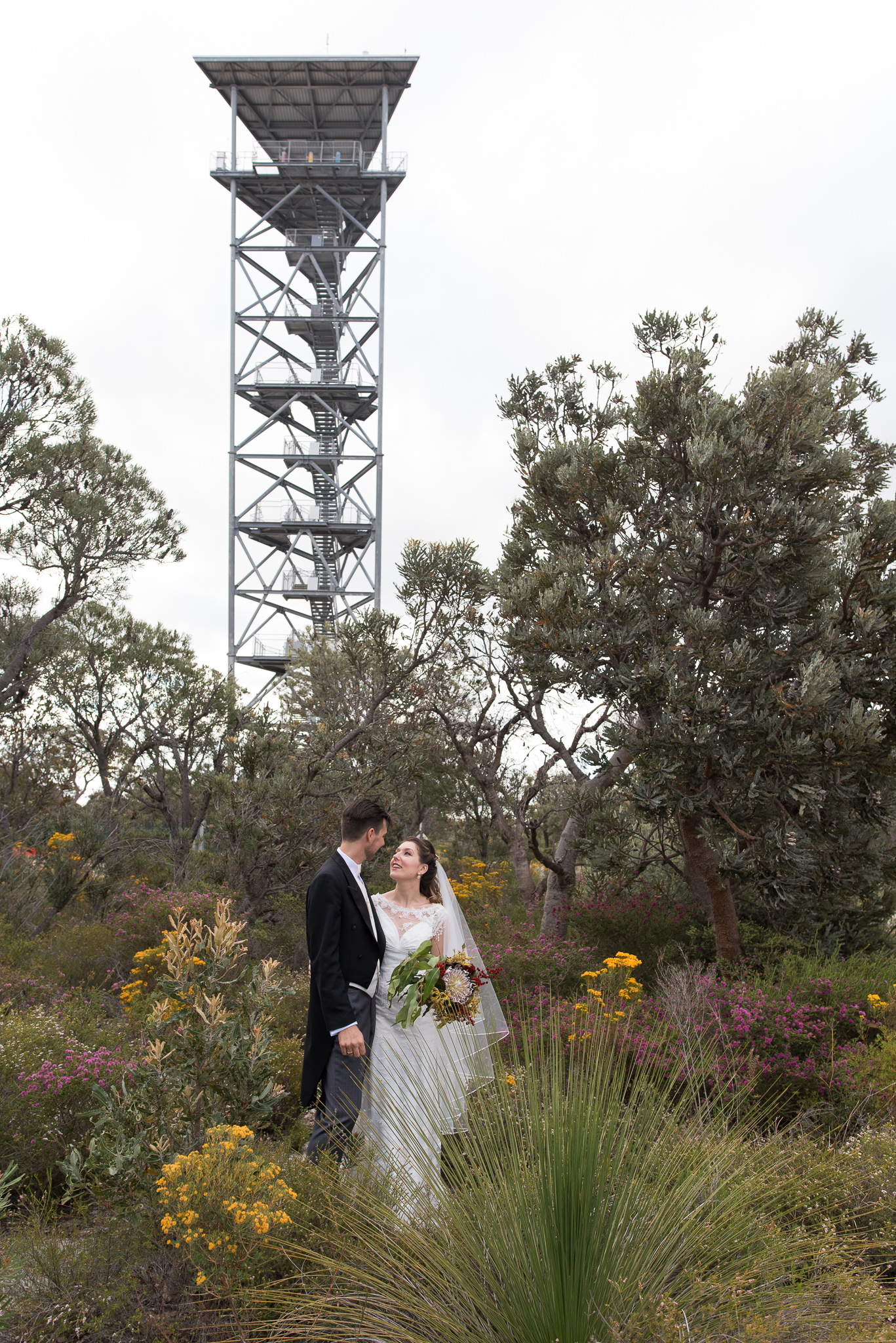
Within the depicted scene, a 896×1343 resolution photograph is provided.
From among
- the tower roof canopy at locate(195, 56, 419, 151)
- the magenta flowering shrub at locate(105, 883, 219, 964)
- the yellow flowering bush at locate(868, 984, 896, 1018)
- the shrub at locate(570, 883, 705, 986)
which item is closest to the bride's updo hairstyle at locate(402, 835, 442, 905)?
the yellow flowering bush at locate(868, 984, 896, 1018)

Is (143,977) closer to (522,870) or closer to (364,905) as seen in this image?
(364,905)

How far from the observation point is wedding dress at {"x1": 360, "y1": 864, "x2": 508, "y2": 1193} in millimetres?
2914

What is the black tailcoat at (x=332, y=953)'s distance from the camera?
373 cm

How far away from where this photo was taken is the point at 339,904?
3.90 m

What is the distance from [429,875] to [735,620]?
350 cm

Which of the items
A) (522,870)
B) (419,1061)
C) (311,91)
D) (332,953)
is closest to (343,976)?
(332,953)

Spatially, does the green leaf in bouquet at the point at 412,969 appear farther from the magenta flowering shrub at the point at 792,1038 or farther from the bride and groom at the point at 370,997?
the magenta flowering shrub at the point at 792,1038

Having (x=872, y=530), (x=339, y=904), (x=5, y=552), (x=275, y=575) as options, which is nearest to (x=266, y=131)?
(x=275, y=575)

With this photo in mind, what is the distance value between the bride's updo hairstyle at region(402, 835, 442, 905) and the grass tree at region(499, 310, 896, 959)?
87.9 inches

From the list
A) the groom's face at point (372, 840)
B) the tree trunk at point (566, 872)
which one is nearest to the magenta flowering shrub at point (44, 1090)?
the groom's face at point (372, 840)

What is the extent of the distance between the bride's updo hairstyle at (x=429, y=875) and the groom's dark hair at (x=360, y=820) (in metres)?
0.32

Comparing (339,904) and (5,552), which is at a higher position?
(5,552)

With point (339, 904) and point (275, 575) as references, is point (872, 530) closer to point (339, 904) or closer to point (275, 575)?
point (339, 904)

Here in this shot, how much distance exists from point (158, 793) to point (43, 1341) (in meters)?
11.9
